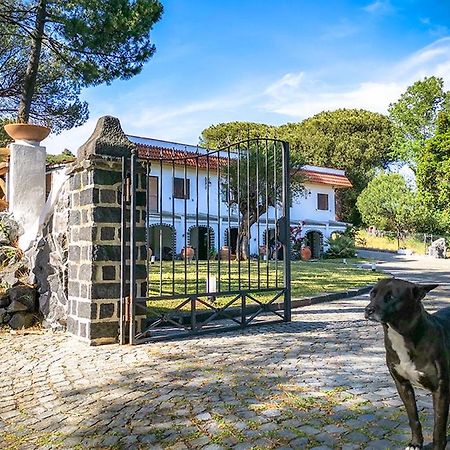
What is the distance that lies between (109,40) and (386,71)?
23.2 ft

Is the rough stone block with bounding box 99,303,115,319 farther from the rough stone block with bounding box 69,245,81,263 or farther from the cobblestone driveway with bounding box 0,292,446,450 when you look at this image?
the rough stone block with bounding box 69,245,81,263

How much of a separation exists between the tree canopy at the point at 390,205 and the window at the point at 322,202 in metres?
3.53

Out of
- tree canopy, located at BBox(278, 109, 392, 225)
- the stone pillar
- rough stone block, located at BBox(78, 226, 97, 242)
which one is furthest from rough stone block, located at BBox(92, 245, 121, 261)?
tree canopy, located at BBox(278, 109, 392, 225)

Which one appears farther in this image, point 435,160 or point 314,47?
point 435,160

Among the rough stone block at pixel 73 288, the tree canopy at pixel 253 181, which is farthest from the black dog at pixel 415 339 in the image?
the tree canopy at pixel 253 181

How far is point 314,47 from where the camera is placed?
947 centimetres

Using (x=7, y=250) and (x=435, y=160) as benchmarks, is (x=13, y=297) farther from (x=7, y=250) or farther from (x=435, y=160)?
(x=435, y=160)

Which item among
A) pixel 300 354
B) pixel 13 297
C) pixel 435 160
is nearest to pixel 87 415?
pixel 300 354

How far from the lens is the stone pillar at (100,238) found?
5.37m

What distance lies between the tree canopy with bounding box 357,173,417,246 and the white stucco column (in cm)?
2681

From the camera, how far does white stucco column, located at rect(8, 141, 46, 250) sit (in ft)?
24.8

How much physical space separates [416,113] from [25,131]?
3137cm

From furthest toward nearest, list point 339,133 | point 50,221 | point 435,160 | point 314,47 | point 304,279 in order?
point 339,133 → point 435,160 → point 304,279 → point 314,47 → point 50,221

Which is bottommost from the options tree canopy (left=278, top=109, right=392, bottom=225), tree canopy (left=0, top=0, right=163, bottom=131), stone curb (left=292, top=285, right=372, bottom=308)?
stone curb (left=292, top=285, right=372, bottom=308)
